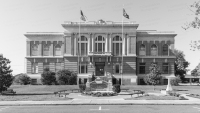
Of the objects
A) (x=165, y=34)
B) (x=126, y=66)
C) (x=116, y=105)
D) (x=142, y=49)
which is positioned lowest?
(x=116, y=105)

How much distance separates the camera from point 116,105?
21.5 metres

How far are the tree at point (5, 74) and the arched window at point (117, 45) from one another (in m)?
29.3

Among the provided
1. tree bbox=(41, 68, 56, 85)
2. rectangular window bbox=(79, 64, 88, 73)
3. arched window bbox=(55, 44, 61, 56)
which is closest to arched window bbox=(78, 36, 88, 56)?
rectangular window bbox=(79, 64, 88, 73)

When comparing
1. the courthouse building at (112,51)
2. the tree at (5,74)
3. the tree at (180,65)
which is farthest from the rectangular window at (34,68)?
the tree at (180,65)

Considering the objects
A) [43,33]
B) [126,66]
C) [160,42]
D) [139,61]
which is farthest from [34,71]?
[160,42]

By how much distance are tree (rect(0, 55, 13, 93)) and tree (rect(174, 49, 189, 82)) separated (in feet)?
225

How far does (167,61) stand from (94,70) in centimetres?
1990

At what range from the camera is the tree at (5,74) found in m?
32.8

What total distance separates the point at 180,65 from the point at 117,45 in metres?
42.0

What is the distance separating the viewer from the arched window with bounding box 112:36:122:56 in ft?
187

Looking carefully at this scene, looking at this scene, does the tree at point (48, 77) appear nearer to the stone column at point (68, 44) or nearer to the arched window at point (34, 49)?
the stone column at point (68, 44)

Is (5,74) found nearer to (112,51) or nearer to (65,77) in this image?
(65,77)

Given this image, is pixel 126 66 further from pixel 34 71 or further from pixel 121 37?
pixel 34 71

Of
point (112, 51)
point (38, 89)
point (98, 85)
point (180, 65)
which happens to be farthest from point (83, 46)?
point (180, 65)
